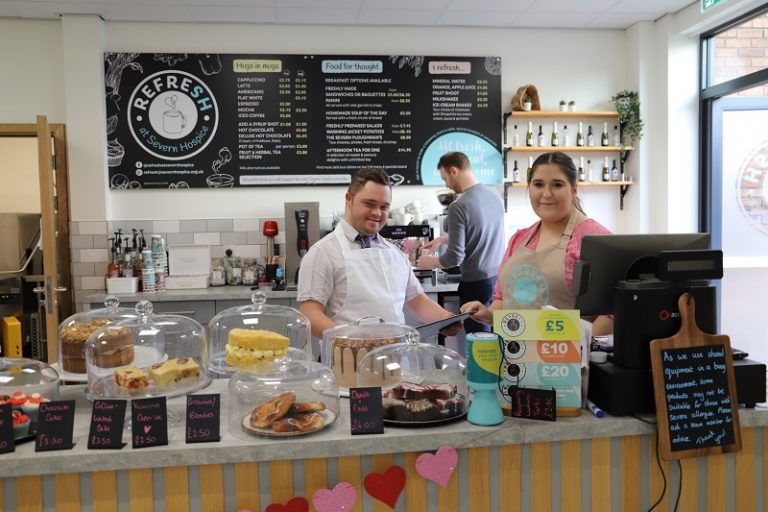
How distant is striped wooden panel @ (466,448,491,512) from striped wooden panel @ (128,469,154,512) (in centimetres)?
78

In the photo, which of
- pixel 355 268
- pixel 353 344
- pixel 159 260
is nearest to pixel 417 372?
pixel 353 344

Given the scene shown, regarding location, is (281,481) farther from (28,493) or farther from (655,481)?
(655,481)

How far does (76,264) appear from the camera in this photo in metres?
5.02

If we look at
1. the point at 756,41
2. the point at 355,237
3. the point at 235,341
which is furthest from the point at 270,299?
the point at 756,41

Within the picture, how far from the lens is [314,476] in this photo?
59.8 inches

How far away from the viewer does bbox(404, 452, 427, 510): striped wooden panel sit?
5.07 ft

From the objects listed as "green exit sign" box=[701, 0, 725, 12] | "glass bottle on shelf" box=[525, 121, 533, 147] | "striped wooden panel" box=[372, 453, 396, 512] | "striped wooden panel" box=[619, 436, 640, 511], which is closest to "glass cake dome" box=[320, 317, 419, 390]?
"striped wooden panel" box=[372, 453, 396, 512]

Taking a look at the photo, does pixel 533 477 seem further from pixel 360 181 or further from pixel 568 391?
pixel 360 181

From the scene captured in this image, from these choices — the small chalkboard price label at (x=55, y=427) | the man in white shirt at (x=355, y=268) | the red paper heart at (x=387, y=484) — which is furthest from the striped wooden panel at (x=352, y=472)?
the man in white shirt at (x=355, y=268)

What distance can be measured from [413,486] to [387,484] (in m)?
0.08

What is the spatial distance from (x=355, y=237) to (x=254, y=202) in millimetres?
2851

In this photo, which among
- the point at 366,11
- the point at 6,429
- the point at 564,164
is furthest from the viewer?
the point at 366,11

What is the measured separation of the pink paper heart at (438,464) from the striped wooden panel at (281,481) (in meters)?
0.31

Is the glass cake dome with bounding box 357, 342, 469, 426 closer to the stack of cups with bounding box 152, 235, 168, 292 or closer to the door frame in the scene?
the stack of cups with bounding box 152, 235, 168, 292
